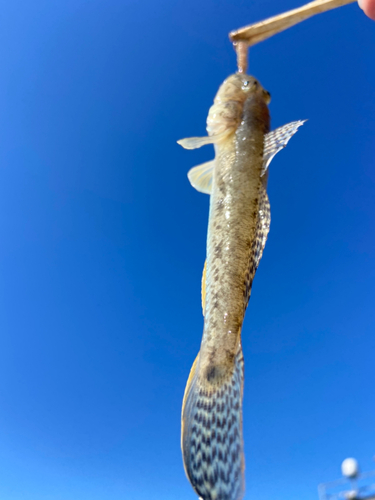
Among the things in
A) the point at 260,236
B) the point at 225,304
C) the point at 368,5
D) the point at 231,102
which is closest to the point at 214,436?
the point at 225,304

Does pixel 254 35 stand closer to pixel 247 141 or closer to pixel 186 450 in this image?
pixel 247 141

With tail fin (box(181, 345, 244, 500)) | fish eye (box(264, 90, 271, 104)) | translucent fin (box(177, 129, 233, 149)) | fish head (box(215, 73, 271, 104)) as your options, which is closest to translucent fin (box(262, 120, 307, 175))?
translucent fin (box(177, 129, 233, 149))

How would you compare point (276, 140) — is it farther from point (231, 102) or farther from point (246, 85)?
point (246, 85)

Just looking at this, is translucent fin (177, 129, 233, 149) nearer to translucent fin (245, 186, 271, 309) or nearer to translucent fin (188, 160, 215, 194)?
translucent fin (188, 160, 215, 194)

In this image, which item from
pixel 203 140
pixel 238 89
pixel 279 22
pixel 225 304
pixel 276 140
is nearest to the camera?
pixel 225 304

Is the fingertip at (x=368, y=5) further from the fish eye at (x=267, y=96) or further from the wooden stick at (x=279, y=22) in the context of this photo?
the fish eye at (x=267, y=96)

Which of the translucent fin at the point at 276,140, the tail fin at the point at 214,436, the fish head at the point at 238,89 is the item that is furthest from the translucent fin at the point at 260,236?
the fish head at the point at 238,89
